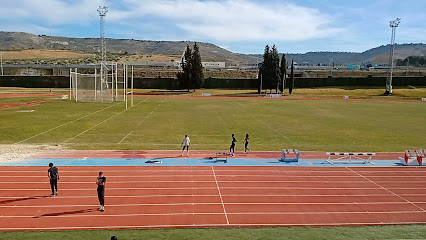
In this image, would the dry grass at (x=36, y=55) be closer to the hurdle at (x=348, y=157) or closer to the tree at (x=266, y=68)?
the tree at (x=266, y=68)

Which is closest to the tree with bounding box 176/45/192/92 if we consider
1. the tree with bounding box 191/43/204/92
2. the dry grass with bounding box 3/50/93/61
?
the tree with bounding box 191/43/204/92

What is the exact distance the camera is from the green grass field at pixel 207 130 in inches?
944

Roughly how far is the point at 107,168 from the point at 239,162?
7163 mm

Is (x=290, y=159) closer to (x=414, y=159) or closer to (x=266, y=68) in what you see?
(x=414, y=159)

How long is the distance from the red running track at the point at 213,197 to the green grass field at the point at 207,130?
5.64 m

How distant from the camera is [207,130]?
29.8 metres

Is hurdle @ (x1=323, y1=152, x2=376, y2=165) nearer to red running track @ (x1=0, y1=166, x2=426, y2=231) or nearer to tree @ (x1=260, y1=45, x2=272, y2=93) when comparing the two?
red running track @ (x1=0, y1=166, x2=426, y2=231)

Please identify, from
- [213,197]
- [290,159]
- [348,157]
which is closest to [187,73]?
[348,157]

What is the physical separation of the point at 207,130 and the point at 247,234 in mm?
19395

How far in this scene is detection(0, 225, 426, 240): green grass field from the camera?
33.7 ft

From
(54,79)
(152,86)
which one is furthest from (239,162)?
(54,79)

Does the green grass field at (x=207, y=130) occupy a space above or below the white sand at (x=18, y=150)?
above

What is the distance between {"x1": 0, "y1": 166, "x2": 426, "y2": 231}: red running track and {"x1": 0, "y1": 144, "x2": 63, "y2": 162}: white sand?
2124mm

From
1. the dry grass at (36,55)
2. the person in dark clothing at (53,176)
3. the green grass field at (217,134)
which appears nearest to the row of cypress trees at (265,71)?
the green grass field at (217,134)
